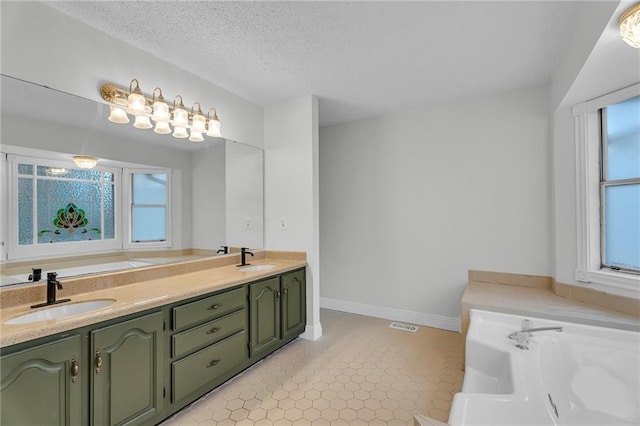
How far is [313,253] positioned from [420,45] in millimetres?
2027

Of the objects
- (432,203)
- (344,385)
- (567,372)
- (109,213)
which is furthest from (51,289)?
(432,203)

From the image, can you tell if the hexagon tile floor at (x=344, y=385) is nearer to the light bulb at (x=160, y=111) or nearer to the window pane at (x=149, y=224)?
the window pane at (x=149, y=224)

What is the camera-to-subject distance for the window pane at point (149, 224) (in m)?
2.23

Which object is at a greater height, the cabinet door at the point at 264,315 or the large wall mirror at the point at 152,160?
the large wall mirror at the point at 152,160

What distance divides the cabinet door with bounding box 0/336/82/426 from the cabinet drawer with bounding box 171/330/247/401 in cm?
52

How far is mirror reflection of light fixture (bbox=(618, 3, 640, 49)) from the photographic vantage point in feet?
4.05

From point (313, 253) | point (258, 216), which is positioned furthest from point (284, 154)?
point (313, 253)

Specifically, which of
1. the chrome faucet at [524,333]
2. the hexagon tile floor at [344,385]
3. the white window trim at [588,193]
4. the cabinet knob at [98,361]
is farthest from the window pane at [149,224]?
the white window trim at [588,193]

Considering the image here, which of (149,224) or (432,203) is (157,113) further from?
(432,203)

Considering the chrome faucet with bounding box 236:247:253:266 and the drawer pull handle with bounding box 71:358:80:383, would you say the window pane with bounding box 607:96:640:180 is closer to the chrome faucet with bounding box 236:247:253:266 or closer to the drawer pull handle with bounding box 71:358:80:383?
the chrome faucet with bounding box 236:247:253:266

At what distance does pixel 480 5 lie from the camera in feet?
5.67

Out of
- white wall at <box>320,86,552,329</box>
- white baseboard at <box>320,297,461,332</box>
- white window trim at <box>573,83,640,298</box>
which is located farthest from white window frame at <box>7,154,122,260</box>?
white window trim at <box>573,83,640,298</box>

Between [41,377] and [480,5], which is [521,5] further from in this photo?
[41,377]

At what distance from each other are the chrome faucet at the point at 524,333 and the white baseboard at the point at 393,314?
139cm
